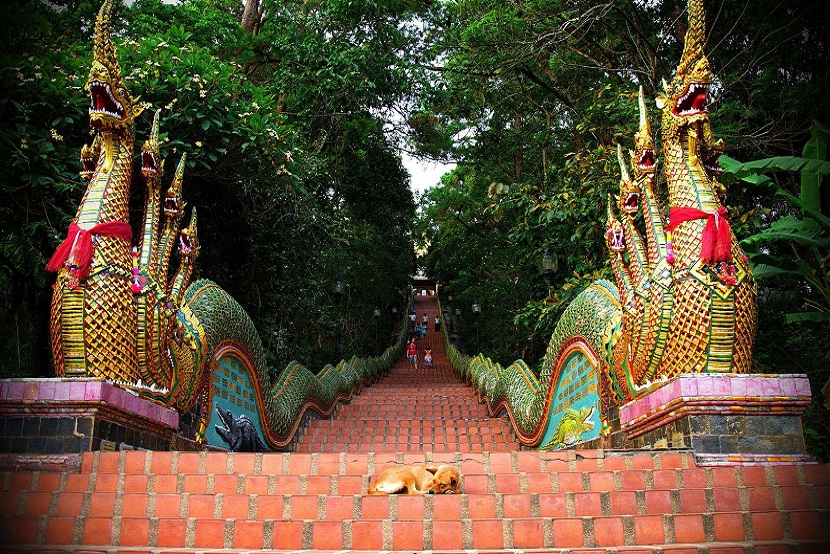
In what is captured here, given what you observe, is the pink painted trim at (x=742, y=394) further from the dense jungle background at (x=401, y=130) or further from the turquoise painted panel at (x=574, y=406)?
the dense jungle background at (x=401, y=130)

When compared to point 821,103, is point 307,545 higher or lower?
lower

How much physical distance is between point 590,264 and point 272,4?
388 inches

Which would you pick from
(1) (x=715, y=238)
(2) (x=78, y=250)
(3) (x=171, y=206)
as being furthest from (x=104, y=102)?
(1) (x=715, y=238)

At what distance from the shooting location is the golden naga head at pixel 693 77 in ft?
18.6

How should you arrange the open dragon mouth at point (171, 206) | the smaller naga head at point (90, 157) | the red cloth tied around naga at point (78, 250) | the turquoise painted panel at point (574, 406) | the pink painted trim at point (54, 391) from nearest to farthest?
the pink painted trim at point (54, 391)
the red cloth tied around naga at point (78, 250)
the smaller naga head at point (90, 157)
the open dragon mouth at point (171, 206)
the turquoise painted panel at point (574, 406)

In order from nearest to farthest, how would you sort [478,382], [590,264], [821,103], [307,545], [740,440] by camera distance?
1. [307,545]
2. [740,440]
3. [821,103]
4. [590,264]
5. [478,382]

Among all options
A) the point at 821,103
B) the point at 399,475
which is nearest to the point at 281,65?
the point at 821,103

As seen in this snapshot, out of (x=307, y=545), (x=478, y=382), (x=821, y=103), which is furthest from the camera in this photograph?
(x=478, y=382)

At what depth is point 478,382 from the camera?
46.1ft

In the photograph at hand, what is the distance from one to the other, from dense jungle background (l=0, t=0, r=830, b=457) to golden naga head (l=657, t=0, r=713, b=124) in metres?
1.96

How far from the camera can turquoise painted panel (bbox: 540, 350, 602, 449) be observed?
7305 millimetres

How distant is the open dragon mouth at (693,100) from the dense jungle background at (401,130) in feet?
6.39

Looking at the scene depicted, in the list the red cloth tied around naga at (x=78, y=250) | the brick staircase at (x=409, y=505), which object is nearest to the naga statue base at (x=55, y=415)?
the brick staircase at (x=409, y=505)

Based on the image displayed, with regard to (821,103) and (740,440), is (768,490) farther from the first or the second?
(821,103)
